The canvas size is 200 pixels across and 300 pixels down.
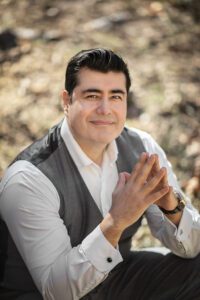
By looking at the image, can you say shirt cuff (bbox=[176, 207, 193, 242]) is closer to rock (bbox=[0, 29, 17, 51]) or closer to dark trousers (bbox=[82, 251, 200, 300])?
dark trousers (bbox=[82, 251, 200, 300])

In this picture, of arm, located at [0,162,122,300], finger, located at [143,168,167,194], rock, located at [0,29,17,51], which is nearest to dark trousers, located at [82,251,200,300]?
A: arm, located at [0,162,122,300]

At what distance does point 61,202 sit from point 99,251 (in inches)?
13.2

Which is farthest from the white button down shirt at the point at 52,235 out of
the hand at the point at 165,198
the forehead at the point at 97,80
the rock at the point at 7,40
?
the rock at the point at 7,40

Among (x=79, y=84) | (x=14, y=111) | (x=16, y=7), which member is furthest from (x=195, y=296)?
(x=16, y=7)

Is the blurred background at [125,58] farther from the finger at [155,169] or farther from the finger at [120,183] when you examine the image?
the finger at [120,183]

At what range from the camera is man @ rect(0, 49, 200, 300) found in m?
2.37

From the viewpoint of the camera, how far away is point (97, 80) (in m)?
2.65

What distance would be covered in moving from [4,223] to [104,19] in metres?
3.71

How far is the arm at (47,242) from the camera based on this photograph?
236cm

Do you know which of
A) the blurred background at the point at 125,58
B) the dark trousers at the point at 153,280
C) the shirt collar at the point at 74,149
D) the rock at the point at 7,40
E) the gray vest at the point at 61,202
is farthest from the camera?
the rock at the point at 7,40

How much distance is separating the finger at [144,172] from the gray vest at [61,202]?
14.5 inches

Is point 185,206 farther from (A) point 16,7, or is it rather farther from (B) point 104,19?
(A) point 16,7

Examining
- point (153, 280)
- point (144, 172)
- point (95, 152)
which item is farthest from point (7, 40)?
point (144, 172)

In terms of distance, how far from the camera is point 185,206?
279 cm
